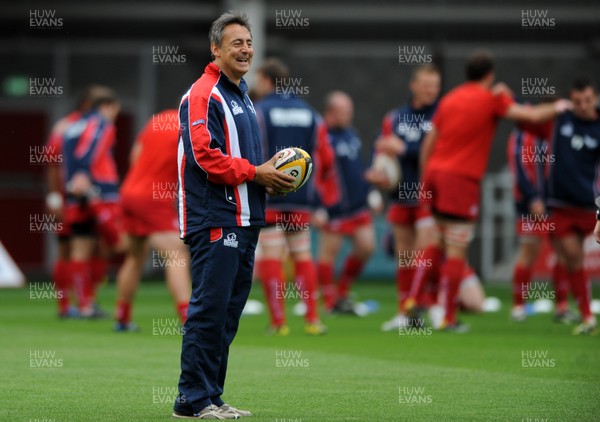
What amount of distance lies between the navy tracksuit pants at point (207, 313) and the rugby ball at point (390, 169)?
6536mm

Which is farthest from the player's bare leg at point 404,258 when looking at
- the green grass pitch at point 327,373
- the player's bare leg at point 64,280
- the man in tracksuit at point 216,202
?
the man in tracksuit at point 216,202

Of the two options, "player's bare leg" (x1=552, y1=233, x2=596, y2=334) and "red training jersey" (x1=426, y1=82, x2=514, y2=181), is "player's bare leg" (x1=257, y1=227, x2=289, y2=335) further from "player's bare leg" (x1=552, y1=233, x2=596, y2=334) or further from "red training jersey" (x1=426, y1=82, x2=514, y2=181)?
"player's bare leg" (x1=552, y1=233, x2=596, y2=334)

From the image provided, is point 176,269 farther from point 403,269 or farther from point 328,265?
point 328,265

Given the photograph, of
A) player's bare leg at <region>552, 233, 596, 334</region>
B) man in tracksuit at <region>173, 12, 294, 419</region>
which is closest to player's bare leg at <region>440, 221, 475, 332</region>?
player's bare leg at <region>552, 233, 596, 334</region>

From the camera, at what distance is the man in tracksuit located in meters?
6.46

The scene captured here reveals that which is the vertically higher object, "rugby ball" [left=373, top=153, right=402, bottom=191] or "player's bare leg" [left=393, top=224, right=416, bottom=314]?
"rugby ball" [left=373, top=153, right=402, bottom=191]

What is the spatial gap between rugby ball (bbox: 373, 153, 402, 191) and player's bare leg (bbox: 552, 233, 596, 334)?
1903 mm

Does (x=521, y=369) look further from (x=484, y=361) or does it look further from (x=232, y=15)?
(x=232, y=15)

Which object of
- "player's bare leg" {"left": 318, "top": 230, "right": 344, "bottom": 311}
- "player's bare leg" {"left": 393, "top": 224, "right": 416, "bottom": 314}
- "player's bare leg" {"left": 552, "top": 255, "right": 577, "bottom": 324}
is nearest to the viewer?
"player's bare leg" {"left": 393, "top": 224, "right": 416, "bottom": 314}

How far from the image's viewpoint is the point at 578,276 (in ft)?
38.9

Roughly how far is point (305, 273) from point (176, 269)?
1.32 metres

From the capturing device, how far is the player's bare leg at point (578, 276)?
38.7 ft

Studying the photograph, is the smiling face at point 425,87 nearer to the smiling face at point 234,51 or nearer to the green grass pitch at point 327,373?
the green grass pitch at point 327,373

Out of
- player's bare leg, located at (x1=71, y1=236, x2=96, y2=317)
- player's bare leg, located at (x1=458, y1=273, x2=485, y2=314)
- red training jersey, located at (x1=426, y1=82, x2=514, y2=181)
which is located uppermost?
red training jersey, located at (x1=426, y1=82, x2=514, y2=181)
